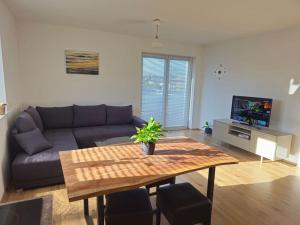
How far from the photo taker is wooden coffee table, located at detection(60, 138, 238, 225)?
1382 millimetres

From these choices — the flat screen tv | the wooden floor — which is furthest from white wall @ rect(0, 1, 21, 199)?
the flat screen tv

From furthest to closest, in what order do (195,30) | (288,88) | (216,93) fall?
1. (216,93)
2. (195,30)
3. (288,88)

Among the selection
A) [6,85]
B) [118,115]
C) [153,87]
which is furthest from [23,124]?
[153,87]

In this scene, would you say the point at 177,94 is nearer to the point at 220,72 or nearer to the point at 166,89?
the point at 166,89

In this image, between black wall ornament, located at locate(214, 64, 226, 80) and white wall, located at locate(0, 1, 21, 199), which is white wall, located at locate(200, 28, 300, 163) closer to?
black wall ornament, located at locate(214, 64, 226, 80)

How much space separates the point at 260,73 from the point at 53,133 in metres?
4.31

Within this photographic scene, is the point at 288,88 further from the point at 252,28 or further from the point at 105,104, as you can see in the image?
the point at 105,104

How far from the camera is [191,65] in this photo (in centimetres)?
595

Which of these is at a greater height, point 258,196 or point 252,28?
point 252,28

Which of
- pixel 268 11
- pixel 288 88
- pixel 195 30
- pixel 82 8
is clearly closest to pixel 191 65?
pixel 195 30

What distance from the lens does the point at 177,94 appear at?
5.93 m

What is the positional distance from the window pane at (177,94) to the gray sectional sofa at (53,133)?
1.58 metres

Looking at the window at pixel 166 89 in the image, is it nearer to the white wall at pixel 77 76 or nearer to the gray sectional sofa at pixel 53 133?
the white wall at pixel 77 76

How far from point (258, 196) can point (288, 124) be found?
1867 mm
